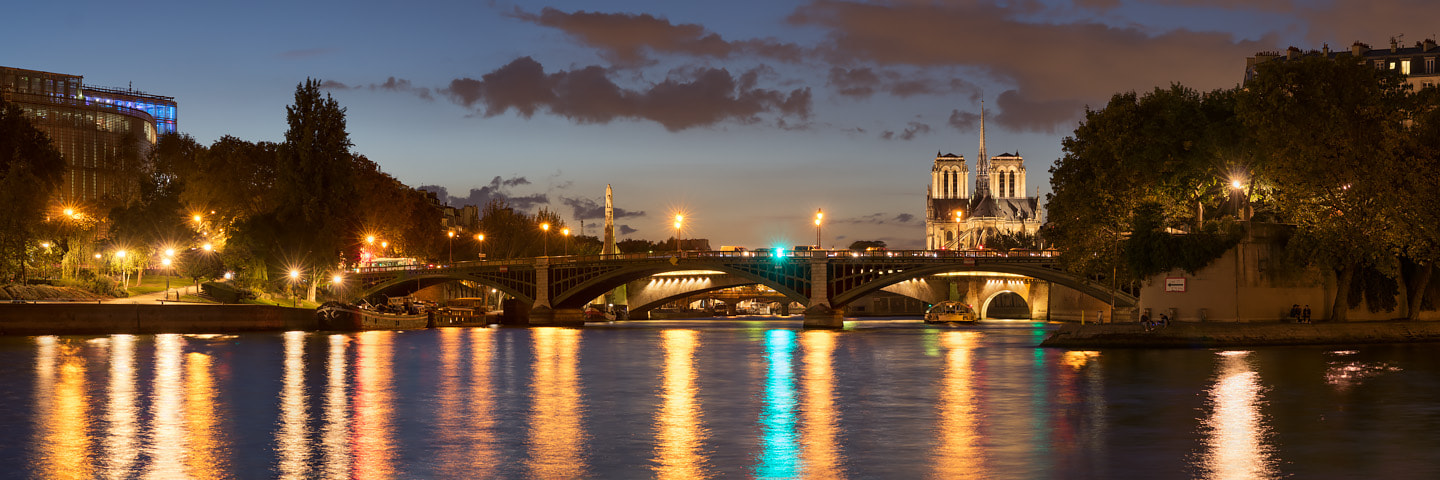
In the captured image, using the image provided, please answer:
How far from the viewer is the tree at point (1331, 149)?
56062mm

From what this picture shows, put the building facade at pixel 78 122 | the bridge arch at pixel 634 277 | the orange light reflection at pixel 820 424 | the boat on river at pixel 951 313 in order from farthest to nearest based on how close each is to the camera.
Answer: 1. the building facade at pixel 78 122
2. the boat on river at pixel 951 313
3. the bridge arch at pixel 634 277
4. the orange light reflection at pixel 820 424

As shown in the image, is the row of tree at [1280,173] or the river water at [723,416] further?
the row of tree at [1280,173]

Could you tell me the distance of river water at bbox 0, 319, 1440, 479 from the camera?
21703 millimetres

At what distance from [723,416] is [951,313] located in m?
96.3

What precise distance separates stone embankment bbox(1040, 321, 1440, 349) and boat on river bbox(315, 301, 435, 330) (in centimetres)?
5116

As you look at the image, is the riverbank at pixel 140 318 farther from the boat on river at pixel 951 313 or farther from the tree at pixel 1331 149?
the boat on river at pixel 951 313

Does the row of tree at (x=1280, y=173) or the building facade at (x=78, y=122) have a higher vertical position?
the building facade at (x=78, y=122)

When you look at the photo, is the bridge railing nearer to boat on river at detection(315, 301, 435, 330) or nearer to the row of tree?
boat on river at detection(315, 301, 435, 330)

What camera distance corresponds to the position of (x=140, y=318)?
7762 cm

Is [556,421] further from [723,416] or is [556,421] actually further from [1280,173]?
[1280,173]

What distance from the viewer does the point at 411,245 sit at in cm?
13362

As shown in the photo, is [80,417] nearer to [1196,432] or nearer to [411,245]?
[1196,432]

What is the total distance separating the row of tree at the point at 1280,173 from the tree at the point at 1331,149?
0.06 meters

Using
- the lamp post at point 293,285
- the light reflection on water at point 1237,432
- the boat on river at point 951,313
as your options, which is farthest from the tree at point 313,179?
the light reflection on water at point 1237,432
